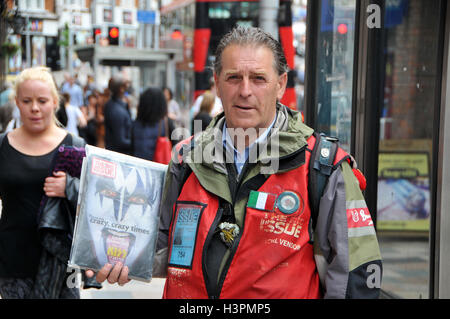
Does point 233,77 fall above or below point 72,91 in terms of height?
above

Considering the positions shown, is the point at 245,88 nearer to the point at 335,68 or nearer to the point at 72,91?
the point at 335,68

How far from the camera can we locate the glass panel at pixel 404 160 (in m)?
5.37

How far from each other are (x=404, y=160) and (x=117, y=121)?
12.8 ft

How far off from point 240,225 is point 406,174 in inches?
167

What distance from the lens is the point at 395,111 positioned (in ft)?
20.2

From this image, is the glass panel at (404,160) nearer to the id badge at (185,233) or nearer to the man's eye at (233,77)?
the man's eye at (233,77)

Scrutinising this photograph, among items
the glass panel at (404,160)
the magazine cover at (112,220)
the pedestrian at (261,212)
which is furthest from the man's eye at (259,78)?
the glass panel at (404,160)

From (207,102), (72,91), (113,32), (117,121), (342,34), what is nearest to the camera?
(342,34)

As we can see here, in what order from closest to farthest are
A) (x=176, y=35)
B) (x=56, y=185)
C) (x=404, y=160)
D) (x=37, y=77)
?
(x=56, y=185), (x=37, y=77), (x=404, y=160), (x=176, y=35)

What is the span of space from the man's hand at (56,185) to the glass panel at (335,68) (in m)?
2.14

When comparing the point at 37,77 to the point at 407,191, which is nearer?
the point at 37,77

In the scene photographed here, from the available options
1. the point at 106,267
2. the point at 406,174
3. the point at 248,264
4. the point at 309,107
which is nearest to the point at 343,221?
the point at 248,264

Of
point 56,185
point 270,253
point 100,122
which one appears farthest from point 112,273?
point 100,122

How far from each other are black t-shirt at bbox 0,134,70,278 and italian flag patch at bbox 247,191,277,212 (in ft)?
6.14
